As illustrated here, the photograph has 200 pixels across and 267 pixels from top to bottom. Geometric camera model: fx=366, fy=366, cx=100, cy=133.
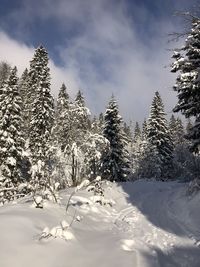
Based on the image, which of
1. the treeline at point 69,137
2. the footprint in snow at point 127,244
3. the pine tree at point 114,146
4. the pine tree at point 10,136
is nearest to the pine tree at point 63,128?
the treeline at point 69,137

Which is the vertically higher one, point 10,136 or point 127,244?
point 10,136

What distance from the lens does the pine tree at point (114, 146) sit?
4216cm

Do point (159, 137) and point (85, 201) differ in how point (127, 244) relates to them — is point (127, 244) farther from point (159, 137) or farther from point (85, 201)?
point (159, 137)

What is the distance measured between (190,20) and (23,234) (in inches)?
301

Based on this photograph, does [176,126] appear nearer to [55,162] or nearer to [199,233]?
[55,162]

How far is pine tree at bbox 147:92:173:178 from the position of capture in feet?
169

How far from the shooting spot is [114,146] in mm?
42438

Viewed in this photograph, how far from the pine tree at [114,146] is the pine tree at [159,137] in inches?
370

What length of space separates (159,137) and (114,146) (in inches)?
462

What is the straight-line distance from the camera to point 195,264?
7.93 metres

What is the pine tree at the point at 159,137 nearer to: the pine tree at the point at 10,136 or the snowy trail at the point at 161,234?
the pine tree at the point at 10,136

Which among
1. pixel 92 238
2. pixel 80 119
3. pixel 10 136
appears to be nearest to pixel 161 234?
pixel 92 238

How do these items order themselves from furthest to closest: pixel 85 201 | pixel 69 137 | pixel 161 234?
pixel 69 137, pixel 85 201, pixel 161 234

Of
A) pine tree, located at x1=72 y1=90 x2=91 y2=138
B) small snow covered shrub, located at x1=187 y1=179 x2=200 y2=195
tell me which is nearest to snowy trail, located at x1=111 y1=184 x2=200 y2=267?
small snow covered shrub, located at x1=187 y1=179 x2=200 y2=195
